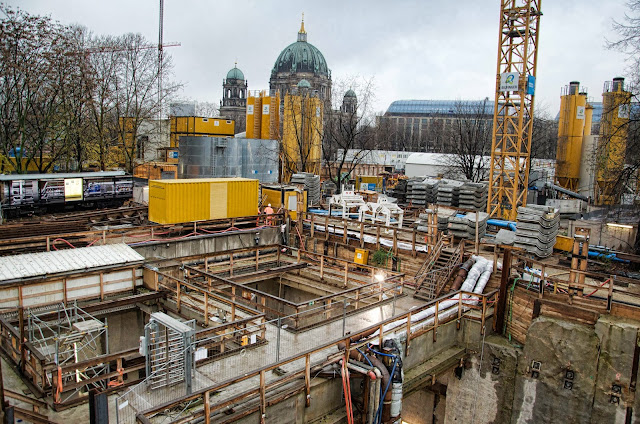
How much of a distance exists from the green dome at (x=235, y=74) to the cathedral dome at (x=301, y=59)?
32.0ft

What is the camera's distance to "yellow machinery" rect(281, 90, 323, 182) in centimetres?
4547

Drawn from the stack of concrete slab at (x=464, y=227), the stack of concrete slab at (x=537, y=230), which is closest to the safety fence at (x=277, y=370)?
the stack of concrete slab at (x=537, y=230)

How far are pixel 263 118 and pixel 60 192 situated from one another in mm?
22395

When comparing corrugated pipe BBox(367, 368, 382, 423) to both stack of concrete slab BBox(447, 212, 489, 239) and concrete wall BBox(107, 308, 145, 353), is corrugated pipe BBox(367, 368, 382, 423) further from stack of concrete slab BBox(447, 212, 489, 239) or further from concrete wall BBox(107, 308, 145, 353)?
stack of concrete slab BBox(447, 212, 489, 239)

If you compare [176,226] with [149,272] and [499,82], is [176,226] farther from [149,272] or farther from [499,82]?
[499,82]

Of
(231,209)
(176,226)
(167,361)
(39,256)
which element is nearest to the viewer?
(167,361)

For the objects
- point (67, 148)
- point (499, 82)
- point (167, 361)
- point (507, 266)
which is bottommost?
point (167, 361)

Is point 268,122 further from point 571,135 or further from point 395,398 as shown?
point 395,398

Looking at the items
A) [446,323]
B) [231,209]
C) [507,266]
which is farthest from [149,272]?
[507,266]

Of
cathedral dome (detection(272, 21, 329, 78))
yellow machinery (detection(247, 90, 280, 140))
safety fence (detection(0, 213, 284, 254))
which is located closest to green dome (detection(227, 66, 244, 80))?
cathedral dome (detection(272, 21, 329, 78))

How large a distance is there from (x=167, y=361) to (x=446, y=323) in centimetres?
825

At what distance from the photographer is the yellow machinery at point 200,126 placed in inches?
1757

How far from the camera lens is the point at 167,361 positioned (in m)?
10.2

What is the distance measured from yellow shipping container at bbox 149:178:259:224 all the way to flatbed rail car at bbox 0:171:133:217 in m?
9.09
